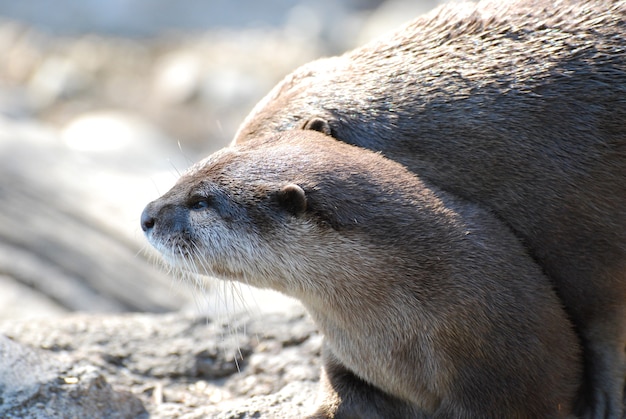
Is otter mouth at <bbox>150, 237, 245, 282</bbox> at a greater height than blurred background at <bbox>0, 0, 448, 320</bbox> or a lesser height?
lesser

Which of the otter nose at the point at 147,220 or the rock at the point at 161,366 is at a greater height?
the otter nose at the point at 147,220

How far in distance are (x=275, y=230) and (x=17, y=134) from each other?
13.6 feet

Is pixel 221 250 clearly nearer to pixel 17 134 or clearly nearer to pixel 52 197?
pixel 52 197

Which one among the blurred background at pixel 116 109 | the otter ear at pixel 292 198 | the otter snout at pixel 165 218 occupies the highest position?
the blurred background at pixel 116 109

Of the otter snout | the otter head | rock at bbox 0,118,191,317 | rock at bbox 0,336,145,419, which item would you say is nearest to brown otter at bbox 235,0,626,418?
the otter head

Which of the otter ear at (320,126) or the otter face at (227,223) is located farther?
the otter ear at (320,126)

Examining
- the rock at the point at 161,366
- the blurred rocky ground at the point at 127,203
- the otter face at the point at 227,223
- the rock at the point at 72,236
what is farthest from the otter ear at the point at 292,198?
the rock at the point at 72,236

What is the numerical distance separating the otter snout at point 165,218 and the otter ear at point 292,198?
37cm

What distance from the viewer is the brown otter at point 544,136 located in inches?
118

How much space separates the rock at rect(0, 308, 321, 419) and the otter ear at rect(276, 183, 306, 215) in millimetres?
763

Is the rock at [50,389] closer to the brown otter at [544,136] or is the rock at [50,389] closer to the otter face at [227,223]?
the otter face at [227,223]

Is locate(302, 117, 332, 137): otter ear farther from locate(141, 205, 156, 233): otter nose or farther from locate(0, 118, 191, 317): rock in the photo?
locate(0, 118, 191, 317): rock

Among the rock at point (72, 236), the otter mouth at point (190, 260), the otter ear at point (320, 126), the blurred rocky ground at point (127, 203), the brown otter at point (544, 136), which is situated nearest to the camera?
the brown otter at point (544, 136)

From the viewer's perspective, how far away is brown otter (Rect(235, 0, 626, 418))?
2998 millimetres
